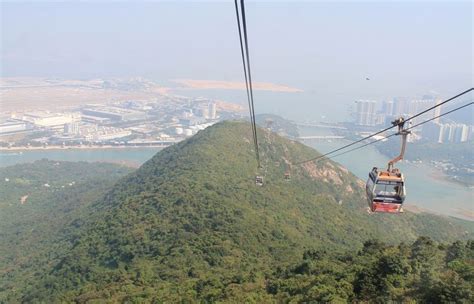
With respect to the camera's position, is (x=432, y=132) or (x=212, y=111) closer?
(x=432, y=132)

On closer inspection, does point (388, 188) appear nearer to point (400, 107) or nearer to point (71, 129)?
point (71, 129)

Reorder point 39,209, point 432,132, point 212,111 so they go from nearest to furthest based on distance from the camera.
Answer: point 39,209 < point 432,132 < point 212,111

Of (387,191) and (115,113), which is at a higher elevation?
(387,191)

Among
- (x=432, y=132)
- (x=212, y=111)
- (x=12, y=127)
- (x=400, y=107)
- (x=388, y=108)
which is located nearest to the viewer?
(x=12, y=127)

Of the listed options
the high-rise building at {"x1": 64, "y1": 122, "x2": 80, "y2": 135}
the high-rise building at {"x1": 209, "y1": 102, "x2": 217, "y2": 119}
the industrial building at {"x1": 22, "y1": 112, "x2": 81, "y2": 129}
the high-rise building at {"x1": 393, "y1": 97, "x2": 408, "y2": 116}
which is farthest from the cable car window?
the high-rise building at {"x1": 209, "y1": 102, "x2": 217, "y2": 119}

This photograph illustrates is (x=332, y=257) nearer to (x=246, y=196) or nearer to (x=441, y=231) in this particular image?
(x=246, y=196)

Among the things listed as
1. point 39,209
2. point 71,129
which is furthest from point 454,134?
point 39,209

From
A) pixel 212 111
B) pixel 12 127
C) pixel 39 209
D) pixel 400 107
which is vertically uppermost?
pixel 400 107
